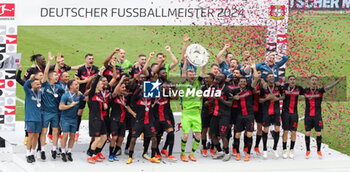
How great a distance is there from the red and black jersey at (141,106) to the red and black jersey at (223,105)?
1123 millimetres

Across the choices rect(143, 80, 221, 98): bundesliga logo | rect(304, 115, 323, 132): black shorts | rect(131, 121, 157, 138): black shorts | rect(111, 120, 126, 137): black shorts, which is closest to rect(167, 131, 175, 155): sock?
rect(131, 121, 157, 138): black shorts

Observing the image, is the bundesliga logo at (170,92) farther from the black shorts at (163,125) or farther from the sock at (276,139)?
the sock at (276,139)

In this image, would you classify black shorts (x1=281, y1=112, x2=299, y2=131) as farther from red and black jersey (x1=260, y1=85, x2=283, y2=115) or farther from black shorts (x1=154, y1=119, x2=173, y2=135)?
black shorts (x1=154, y1=119, x2=173, y2=135)

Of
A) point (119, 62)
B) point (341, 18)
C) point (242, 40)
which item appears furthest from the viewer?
point (341, 18)

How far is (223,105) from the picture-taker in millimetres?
10219

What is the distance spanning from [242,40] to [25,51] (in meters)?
8.70

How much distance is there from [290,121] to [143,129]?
258 centimetres

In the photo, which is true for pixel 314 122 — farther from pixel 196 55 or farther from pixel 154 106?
pixel 154 106

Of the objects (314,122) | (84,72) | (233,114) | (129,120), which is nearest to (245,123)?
(233,114)

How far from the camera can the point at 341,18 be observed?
28.7 metres

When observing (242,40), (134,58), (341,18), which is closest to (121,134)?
(242,40)

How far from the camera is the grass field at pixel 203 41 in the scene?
2216 centimetres

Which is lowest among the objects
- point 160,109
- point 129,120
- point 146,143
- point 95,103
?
point 146,143

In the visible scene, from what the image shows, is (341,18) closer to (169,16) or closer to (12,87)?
(169,16)
